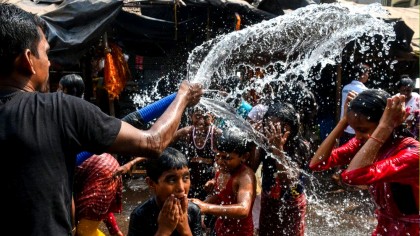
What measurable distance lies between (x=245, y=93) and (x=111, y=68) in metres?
2.37

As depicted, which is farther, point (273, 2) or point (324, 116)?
point (324, 116)

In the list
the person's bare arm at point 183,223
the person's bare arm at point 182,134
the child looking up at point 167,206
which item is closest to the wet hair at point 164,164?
the child looking up at point 167,206

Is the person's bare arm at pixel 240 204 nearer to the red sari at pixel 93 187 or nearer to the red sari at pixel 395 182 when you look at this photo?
the red sari at pixel 395 182

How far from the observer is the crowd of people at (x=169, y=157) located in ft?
5.89

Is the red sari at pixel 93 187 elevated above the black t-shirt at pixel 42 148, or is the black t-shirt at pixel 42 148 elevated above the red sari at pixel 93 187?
the black t-shirt at pixel 42 148

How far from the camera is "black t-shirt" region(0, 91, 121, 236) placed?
1.76 m

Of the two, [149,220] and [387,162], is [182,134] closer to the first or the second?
[149,220]

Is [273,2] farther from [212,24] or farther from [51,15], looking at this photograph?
[51,15]

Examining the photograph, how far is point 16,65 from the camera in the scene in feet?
6.17

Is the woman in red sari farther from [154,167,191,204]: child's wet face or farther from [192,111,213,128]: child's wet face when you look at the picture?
[192,111,213,128]: child's wet face

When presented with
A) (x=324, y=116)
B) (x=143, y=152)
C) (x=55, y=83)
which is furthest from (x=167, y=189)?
(x=324, y=116)

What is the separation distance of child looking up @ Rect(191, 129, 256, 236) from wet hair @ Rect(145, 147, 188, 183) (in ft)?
1.44

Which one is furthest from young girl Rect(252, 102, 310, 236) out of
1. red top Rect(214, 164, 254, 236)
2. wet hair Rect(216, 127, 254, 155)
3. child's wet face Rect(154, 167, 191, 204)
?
child's wet face Rect(154, 167, 191, 204)

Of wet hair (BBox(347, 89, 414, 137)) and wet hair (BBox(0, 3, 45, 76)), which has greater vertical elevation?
wet hair (BBox(0, 3, 45, 76))
